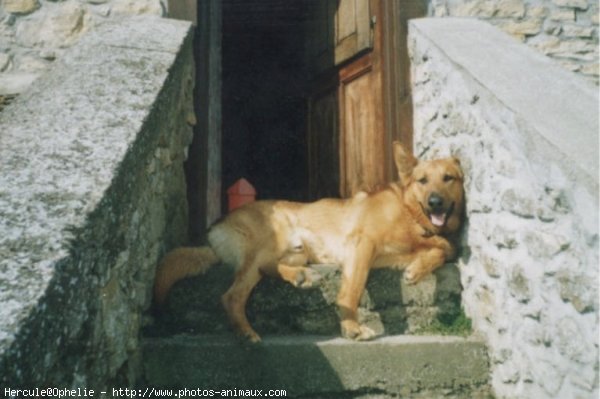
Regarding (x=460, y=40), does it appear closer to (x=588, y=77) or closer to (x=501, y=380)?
(x=588, y=77)

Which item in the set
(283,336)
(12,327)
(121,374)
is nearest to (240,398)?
(283,336)

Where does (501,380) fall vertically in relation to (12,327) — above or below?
below

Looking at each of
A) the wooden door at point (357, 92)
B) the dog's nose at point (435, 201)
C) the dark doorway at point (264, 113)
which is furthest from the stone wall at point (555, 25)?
the dark doorway at point (264, 113)

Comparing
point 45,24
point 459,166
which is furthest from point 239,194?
point 459,166

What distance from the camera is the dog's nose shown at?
10.2ft

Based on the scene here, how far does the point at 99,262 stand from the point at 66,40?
2.82 m

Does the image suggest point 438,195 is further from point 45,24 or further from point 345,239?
point 45,24

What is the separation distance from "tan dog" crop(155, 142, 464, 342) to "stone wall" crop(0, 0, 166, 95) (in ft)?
5.89

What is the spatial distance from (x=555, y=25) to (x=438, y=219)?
2211 mm

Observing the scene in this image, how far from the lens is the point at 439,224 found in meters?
3.22

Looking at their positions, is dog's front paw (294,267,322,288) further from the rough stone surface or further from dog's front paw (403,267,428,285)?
dog's front paw (403,267,428,285)

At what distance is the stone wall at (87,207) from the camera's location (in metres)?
1.44

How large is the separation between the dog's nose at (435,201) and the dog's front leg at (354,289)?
43 centimetres

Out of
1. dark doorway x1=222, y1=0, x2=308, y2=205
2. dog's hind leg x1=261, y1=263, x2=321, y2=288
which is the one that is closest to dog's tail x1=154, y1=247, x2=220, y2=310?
dog's hind leg x1=261, y1=263, x2=321, y2=288
